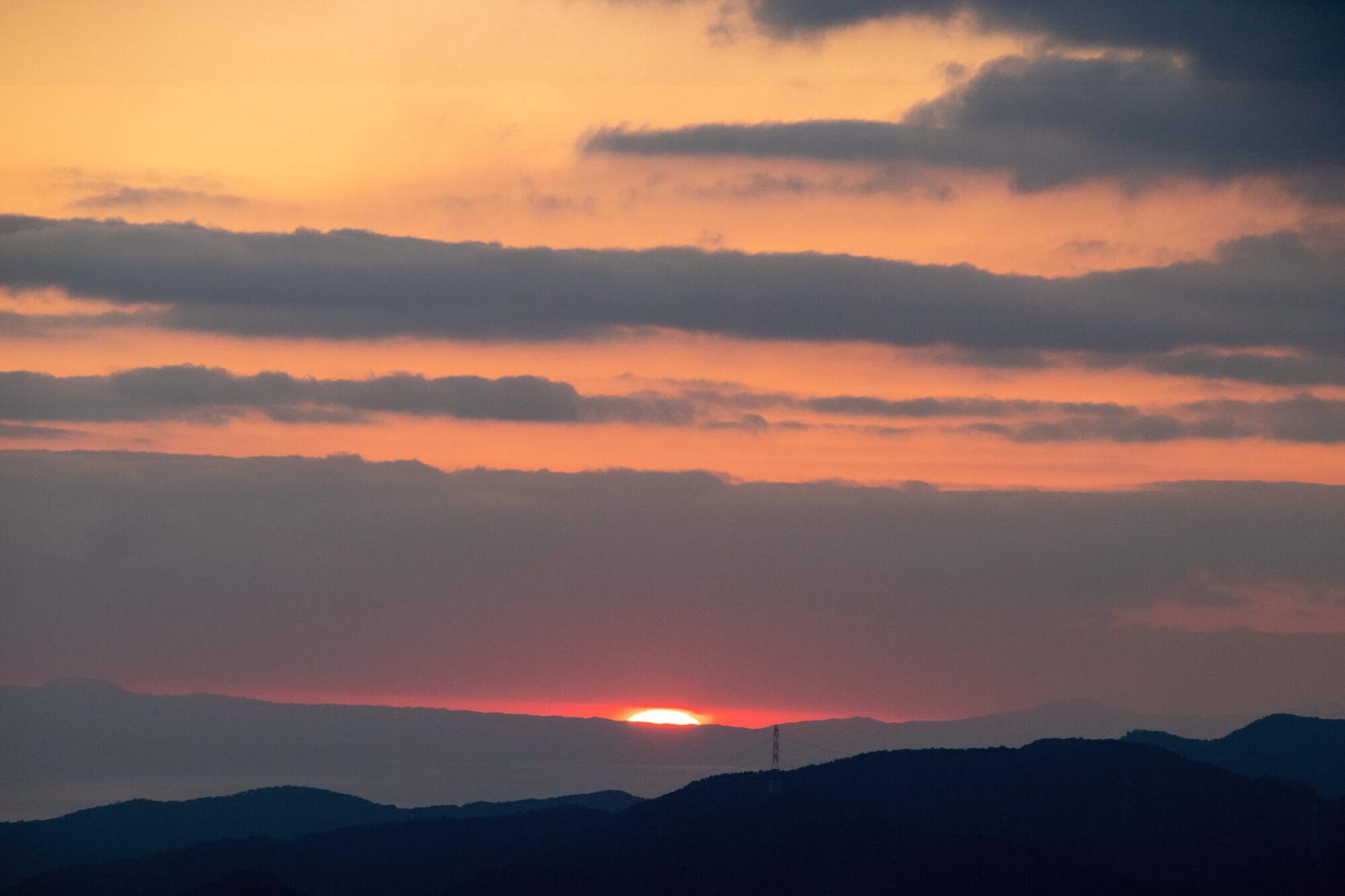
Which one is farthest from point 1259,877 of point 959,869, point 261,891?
point 261,891

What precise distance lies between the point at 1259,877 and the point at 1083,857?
18.0 metres

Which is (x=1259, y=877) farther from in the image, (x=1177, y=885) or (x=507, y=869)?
(x=507, y=869)

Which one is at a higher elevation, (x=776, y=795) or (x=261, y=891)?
(x=776, y=795)

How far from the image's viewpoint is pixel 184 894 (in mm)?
193125

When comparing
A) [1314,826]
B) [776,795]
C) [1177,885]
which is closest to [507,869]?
[776,795]

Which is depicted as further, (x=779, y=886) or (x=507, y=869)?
(x=507, y=869)

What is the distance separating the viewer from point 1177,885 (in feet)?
614

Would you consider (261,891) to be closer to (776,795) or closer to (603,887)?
(603,887)

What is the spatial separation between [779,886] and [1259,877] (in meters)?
50.8

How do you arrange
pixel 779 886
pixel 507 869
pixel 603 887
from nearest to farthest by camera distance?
pixel 779 886 → pixel 603 887 → pixel 507 869

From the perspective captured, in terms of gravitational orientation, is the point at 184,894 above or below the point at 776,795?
below

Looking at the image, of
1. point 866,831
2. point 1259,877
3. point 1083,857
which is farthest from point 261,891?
point 1259,877

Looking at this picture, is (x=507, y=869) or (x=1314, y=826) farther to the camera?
(x=507, y=869)

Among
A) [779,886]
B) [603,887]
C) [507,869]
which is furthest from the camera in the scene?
[507,869]
